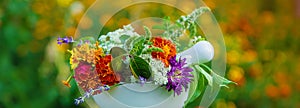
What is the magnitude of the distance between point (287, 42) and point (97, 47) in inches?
75.5

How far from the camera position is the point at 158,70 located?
3.79 feet

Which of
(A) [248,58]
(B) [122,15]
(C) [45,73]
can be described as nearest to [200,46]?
(B) [122,15]

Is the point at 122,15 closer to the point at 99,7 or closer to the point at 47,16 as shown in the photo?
the point at 47,16

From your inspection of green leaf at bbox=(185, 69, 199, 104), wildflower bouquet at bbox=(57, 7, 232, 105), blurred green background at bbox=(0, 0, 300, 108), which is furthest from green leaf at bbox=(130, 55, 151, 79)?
blurred green background at bbox=(0, 0, 300, 108)

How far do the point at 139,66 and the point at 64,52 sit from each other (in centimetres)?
110

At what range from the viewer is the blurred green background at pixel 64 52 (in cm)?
235

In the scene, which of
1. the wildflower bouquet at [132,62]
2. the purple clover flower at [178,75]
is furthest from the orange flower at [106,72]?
the purple clover flower at [178,75]

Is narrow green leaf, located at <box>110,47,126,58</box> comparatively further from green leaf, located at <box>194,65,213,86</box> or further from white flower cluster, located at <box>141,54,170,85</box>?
green leaf, located at <box>194,65,213,86</box>

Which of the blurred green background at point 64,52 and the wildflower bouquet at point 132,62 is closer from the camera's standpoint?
the wildflower bouquet at point 132,62

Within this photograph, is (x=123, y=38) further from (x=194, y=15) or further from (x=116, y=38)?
(x=194, y=15)

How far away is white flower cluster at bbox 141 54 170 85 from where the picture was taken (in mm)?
1141

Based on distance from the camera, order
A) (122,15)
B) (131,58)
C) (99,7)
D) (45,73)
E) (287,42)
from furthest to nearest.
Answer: (287,42) < (45,73) < (122,15) < (99,7) < (131,58)

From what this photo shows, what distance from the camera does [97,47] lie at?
1.18 metres

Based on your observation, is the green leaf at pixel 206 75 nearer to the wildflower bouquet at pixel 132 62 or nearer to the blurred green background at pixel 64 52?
the wildflower bouquet at pixel 132 62
